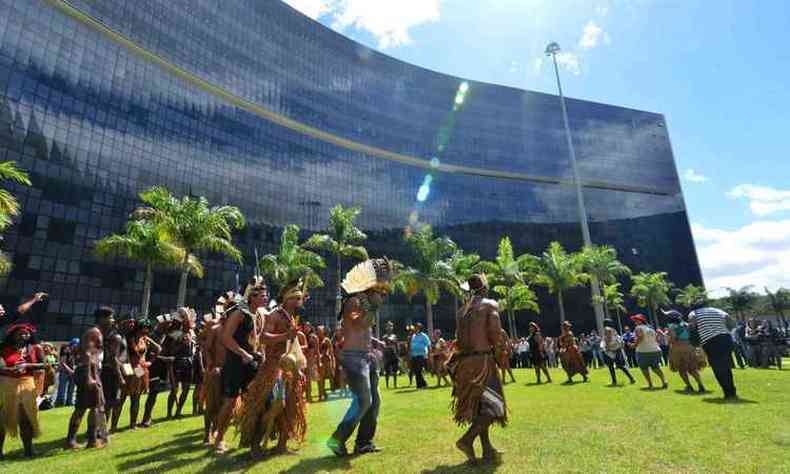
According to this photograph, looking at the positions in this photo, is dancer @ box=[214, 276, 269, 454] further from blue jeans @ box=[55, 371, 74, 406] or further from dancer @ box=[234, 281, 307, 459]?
blue jeans @ box=[55, 371, 74, 406]

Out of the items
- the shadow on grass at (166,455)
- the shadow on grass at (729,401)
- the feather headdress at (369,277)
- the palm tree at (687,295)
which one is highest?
the palm tree at (687,295)

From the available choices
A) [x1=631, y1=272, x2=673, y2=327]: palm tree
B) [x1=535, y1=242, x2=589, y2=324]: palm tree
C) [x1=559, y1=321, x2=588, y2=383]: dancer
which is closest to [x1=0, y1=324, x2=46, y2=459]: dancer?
[x1=559, y1=321, x2=588, y2=383]: dancer

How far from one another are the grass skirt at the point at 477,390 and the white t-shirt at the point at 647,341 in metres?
8.53

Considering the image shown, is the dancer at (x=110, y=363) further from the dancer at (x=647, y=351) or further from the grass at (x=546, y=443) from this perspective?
the dancer at (x=647, y=351)

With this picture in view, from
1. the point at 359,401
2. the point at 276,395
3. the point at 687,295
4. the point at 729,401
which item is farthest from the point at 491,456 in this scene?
the point at 687,295

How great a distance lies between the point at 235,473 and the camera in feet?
15.1

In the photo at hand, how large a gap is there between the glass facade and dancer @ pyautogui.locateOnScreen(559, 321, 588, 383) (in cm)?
3099

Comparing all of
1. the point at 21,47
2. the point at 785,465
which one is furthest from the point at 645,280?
the point at 21,47

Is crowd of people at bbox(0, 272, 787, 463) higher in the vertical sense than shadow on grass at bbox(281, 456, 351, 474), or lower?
higher

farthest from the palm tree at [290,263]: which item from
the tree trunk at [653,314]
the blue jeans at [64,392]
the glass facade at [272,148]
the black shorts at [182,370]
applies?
the tree trunk at [653,314]

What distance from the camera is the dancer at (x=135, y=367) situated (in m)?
8.37

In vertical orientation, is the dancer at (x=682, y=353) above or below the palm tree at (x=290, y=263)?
below

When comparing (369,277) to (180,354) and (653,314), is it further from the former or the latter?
(653,314)

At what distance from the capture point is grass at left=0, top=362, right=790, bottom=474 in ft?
14.7
